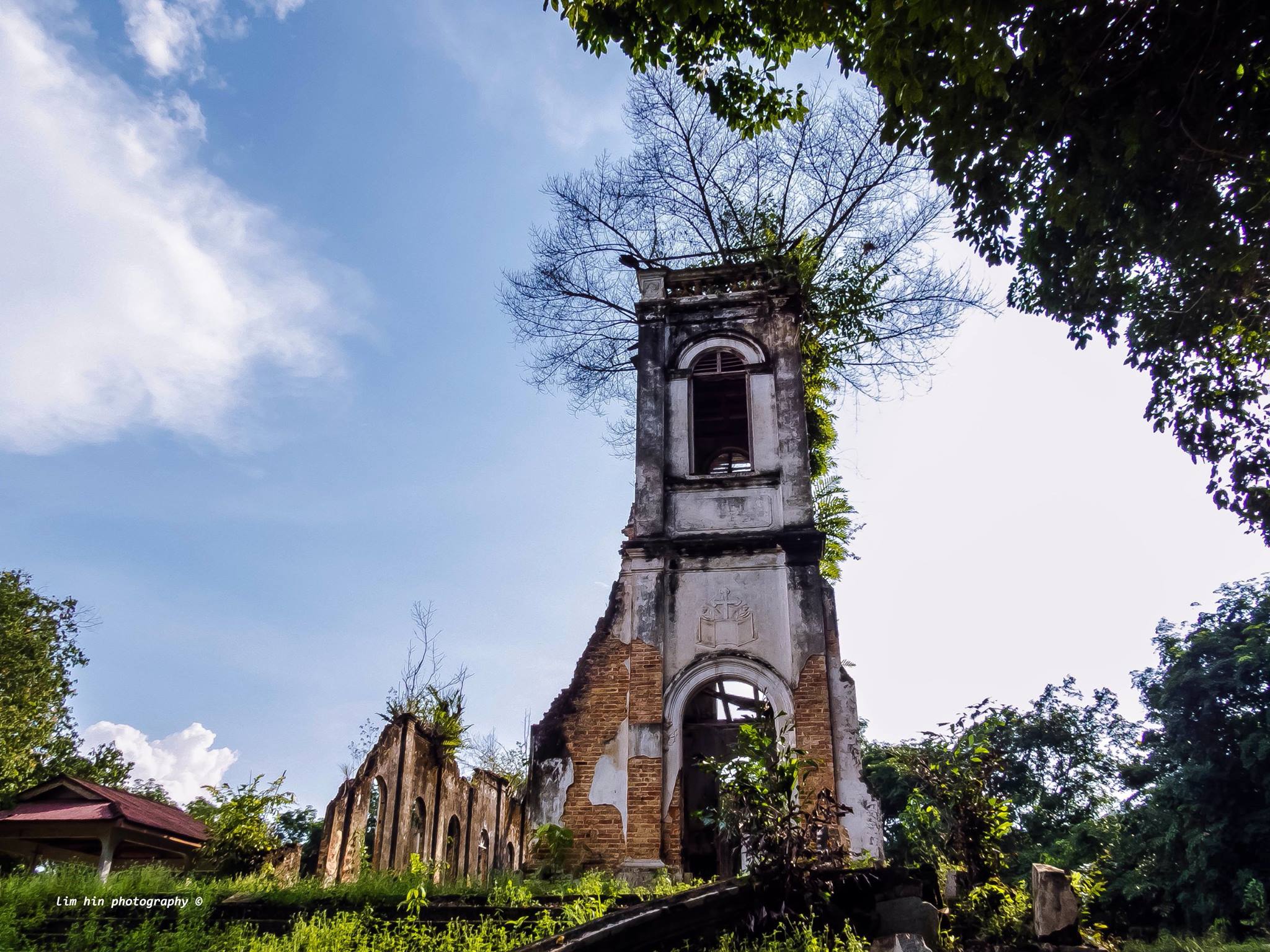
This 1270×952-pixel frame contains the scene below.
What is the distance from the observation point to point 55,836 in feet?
46.1

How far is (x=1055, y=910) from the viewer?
5.77m

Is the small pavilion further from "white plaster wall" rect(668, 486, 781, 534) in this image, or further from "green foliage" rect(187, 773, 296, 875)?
"white plaster wall" rect(668, 486, 781, 534)

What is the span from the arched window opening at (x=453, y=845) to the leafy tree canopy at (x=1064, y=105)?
10540 mm

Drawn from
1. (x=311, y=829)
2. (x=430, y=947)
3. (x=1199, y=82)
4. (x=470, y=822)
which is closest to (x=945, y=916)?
(x=430, y=947)

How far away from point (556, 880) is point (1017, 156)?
8.32m

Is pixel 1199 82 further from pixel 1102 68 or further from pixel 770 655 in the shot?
pixel 770 655

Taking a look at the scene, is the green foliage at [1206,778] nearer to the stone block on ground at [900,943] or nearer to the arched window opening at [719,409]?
the arched window opening at [719,409]

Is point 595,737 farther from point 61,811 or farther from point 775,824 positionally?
point 61,811

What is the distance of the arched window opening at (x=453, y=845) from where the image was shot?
12.8 metres

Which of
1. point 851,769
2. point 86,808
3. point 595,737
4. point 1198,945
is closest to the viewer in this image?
point 851,769

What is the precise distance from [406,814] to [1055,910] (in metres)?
7.35

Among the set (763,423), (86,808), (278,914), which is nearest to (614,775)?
(278,914)

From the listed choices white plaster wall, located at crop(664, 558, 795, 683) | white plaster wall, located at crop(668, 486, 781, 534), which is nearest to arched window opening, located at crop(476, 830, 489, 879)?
white plaster wall, located at crop(664, 558, 795, 683)

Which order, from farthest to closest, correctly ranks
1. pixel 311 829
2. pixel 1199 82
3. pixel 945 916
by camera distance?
1. pixel 311 829
2. pixel 945 916
3. pixel 1199 82
